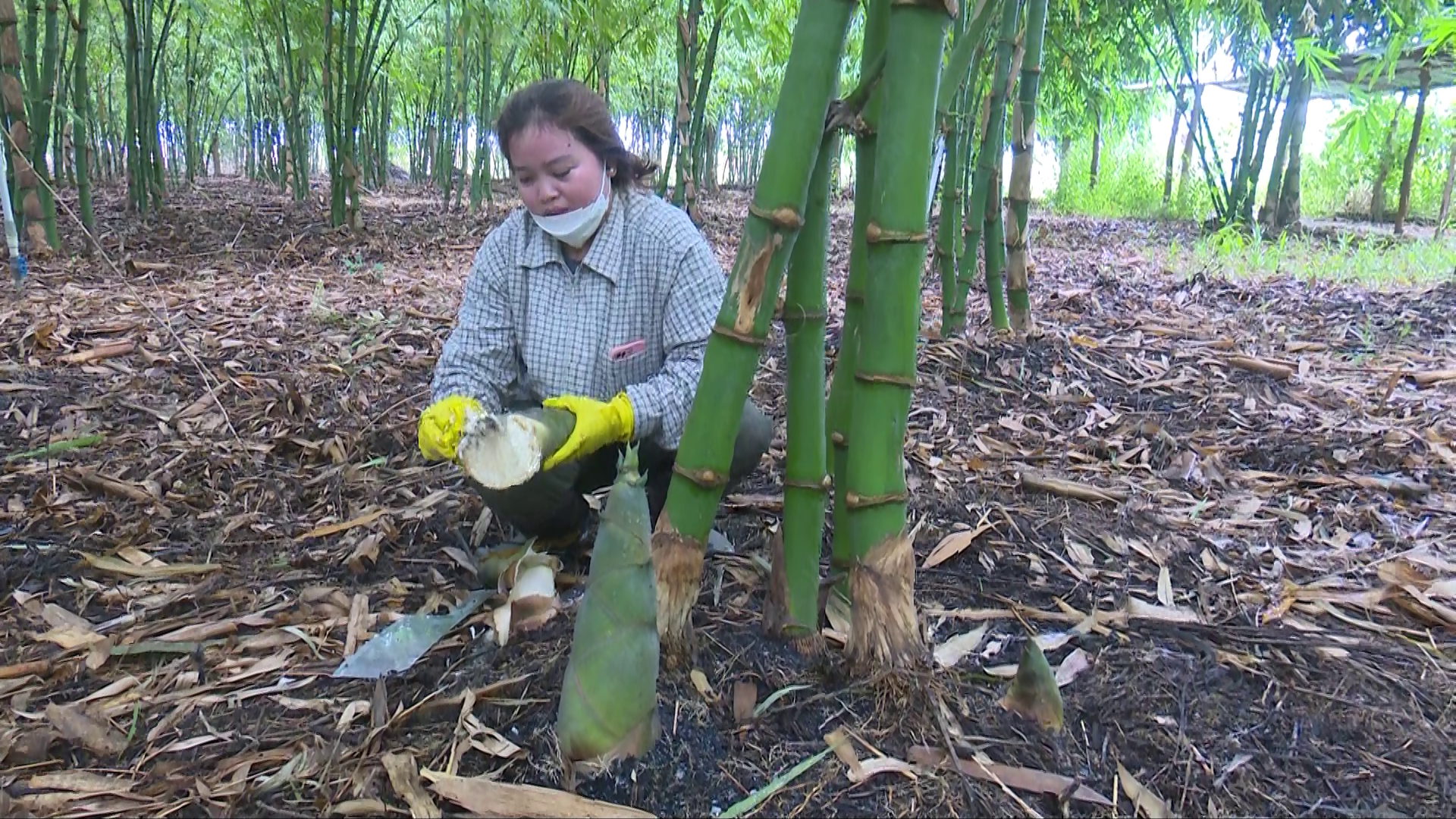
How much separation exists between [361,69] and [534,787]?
5.75 m

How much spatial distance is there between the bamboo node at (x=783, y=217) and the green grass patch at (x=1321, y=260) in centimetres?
521

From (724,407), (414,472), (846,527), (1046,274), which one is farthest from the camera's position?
(1046,274)

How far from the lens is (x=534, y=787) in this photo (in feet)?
3.71

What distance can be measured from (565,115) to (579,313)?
1.31 feet

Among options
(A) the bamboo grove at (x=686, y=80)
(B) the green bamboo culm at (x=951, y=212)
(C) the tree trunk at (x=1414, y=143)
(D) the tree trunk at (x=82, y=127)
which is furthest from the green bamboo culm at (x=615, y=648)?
(C) the tree trunk at (x=1414, y=143)

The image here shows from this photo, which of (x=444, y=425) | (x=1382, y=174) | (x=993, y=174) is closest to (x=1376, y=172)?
(x=1382, y=174)

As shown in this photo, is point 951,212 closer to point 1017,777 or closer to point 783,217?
point 783,217

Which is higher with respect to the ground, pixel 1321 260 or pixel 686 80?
pixel 686 80

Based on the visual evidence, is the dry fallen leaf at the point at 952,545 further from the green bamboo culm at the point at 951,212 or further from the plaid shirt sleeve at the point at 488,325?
the green bamboo culm at the point at 951,212

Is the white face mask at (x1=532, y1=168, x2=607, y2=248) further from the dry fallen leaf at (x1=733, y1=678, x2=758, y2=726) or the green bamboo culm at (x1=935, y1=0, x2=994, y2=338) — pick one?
the green bamboo culm at (x1=935, y1=0, x2=994, y2=338)

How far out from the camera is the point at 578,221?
1817 millimetres

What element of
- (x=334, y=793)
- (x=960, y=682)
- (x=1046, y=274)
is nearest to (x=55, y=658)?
(x=334, y=793)

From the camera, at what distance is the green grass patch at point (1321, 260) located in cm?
544

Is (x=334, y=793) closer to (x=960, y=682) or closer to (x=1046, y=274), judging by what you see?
(x=960, y=682)
